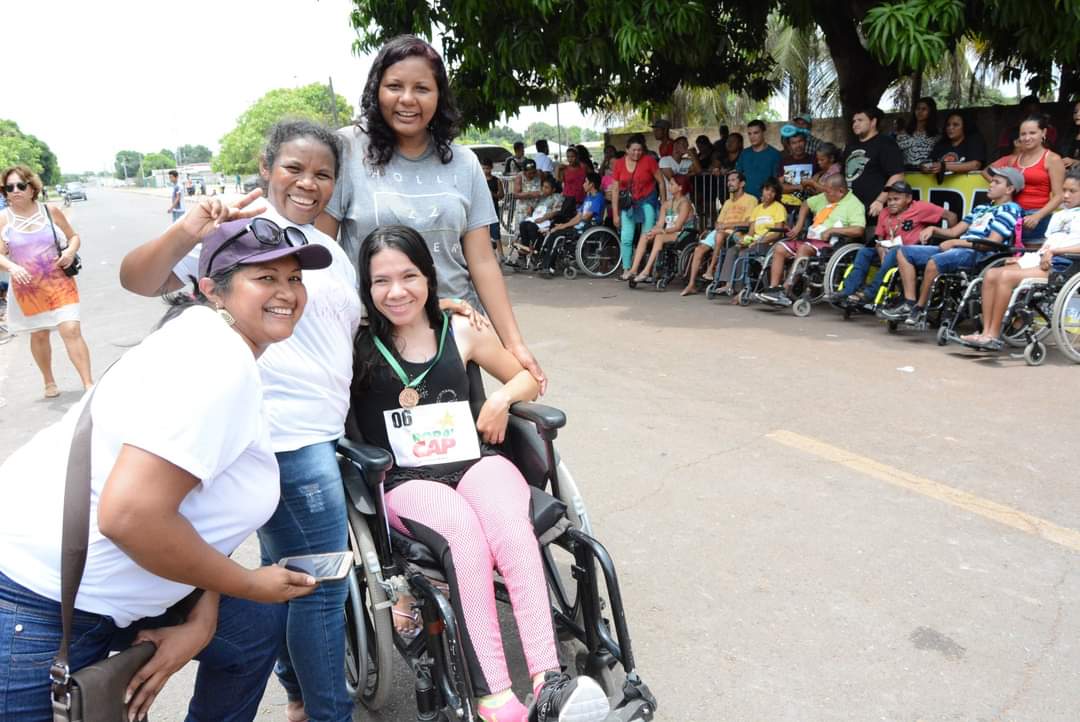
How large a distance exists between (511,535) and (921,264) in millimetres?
5424

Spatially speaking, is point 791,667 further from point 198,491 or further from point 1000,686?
point 198,491

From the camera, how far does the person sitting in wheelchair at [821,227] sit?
288 inches

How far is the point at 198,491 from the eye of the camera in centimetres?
146

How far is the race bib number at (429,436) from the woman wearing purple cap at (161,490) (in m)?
0.86

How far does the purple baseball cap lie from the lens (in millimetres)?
1659

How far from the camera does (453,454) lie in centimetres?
257

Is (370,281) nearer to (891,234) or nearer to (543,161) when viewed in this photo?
(891,234)

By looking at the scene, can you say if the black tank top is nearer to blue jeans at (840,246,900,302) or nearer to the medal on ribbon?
the medal on ribbon

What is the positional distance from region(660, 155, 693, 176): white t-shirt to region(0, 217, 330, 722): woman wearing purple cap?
8892 mm

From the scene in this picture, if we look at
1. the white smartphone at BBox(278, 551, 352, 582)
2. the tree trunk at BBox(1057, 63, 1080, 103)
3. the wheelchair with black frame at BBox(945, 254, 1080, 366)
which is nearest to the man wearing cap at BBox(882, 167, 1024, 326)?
the wheelchair with black frame at BBox(945, 254, 1080, 366)

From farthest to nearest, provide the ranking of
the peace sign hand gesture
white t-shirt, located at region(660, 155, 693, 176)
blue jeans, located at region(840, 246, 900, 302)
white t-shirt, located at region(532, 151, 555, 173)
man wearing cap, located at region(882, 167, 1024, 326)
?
1. white t-shirt, located at region(532, 151, 555, 173)
2. white t-shirt, located at region(660, 155, 693, 176)
3. blue jeans, located at region(840, 246, 900, 302)
4. man wearing cap, located at region(882, 167, 1024, 326)
5. the peace sign hand gesture

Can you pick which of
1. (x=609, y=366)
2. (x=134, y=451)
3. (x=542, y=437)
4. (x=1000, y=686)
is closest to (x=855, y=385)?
(x=609, y=366)

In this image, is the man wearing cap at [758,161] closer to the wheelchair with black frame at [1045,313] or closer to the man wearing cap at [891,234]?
the man wearing cap at [891,234]

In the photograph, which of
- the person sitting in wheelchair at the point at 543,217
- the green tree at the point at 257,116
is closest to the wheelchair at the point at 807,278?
the person sitting in wheelchair at the point at 543,217
